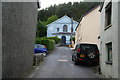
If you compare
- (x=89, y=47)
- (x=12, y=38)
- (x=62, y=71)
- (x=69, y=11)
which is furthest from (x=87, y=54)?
(x=69, y=11)

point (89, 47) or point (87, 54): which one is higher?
point (89, 47)

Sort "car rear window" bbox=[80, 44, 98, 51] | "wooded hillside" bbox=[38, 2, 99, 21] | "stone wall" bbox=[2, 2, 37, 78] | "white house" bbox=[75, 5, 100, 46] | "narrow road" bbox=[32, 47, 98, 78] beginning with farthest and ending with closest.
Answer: "wooded hillside" bbox=[38, 2, 99, 21]
"white house" bbox=[75, 5, 100, 46]
"car rear window" bbox=[80, 44, 98, 51]
"narrow road" bbox=[32, 47, 98, 78]
"stone wall" bbox=[2, 2, 37, 78]

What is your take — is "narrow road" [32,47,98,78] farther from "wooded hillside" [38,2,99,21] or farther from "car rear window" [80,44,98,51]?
"wooded hillside" [38,2,99,21]

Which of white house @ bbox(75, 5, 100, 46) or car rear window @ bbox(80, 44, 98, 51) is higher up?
white house @ bbox(75, 5, 100, 46)

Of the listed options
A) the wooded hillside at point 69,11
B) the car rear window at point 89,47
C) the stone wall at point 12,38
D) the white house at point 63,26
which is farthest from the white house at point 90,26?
the wooded hillside at point 69,11

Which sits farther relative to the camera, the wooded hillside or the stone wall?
the wooded hillside

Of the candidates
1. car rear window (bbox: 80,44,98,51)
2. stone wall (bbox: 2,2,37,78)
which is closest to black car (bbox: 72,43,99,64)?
car rear window (bbox: 80,44,98,51)

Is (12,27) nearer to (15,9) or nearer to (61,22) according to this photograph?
(15,9)

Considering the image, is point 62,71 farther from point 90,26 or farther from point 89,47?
point 90,26

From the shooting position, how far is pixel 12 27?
8.14 meters

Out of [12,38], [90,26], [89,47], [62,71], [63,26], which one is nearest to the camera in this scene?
[12,38]

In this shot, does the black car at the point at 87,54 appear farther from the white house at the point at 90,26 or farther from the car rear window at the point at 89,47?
the white house at the point at 90,26

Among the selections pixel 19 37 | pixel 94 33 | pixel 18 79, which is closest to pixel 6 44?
pixel 19 37

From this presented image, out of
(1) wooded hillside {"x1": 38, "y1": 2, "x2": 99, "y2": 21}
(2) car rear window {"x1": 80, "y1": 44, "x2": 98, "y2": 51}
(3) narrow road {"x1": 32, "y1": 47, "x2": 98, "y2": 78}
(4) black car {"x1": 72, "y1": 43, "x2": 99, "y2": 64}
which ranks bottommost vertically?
(3) narrow road {"x1": 32, "y1": 47, "x2": 98, "y2": 78}
